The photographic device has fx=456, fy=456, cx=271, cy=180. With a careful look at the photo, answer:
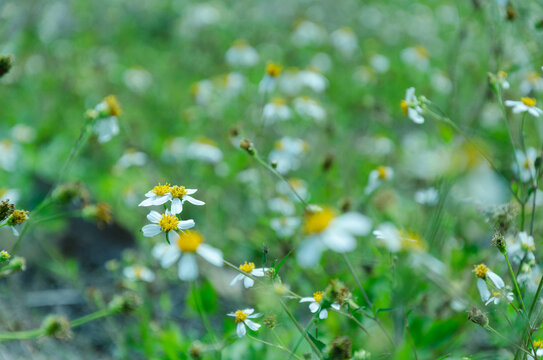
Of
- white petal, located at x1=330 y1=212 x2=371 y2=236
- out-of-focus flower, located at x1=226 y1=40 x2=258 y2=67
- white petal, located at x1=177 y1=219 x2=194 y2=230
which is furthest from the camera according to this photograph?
out-of-focus flower, located at x1=226 y1=40 x2=258 y2=67

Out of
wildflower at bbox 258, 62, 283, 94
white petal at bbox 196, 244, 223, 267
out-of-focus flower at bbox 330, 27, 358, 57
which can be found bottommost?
out-of-focus flower at bbox 330, 27, 358, 57

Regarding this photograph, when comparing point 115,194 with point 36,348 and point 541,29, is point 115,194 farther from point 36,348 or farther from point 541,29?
point 541,29

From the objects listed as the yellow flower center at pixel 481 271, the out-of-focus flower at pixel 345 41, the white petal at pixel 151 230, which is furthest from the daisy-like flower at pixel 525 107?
the out-of-focus flower at pixel 345 41

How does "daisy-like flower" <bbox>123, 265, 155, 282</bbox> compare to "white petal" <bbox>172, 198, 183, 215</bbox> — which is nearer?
"white petal" <bbox>172, 198, 183, 215</bbox>

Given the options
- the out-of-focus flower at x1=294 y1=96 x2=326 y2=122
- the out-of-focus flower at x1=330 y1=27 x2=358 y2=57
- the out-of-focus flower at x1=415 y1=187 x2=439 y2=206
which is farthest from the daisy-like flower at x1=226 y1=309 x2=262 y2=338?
the out-of-focus flower at x1=330 y1=27 x2=358 y2=57

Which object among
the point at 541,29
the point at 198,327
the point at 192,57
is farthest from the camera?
the point at 192,57

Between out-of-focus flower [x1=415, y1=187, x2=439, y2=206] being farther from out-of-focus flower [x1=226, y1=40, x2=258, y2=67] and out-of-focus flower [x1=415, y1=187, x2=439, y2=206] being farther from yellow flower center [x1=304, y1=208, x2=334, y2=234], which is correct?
out-of-focus flower [x1=226, y1=40, x2=258, y2=67]

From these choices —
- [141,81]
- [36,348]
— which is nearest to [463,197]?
[36,348]

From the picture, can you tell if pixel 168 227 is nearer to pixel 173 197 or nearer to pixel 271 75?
pixel 173 197
